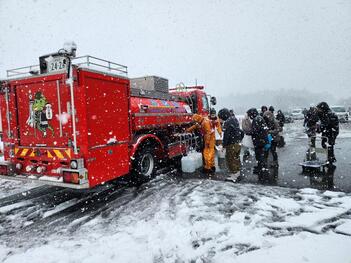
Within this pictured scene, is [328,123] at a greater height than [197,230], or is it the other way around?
[328,123]

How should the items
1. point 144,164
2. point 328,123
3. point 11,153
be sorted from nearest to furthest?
point 11,153
point 144,164
point 328,123

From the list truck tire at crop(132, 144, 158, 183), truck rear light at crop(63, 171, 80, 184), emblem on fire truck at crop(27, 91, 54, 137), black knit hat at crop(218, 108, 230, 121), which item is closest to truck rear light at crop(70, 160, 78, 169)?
truck rear light at crop(63, 171, 80, 184)

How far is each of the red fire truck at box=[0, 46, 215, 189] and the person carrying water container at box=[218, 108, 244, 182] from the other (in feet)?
6.96

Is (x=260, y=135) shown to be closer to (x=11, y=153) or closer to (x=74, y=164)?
(x=74, y=164)

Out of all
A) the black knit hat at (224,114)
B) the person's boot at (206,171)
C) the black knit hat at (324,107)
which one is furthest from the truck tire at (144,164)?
the black knit hat at (324,107)

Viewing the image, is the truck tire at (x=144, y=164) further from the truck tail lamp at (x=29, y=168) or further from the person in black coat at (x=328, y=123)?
the person in black coat at (x=328, y=123)

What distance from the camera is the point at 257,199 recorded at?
521 cm

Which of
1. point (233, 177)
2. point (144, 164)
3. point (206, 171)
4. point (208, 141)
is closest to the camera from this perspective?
point (233, 177)

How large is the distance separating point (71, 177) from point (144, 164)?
2471 mm

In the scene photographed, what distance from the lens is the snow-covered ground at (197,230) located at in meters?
3.31

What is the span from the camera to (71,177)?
475 centimetres

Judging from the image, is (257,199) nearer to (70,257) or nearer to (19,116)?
(70,257)

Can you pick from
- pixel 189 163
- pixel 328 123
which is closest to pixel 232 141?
pixel 189 163

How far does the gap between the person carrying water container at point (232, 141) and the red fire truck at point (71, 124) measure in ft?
6.96
